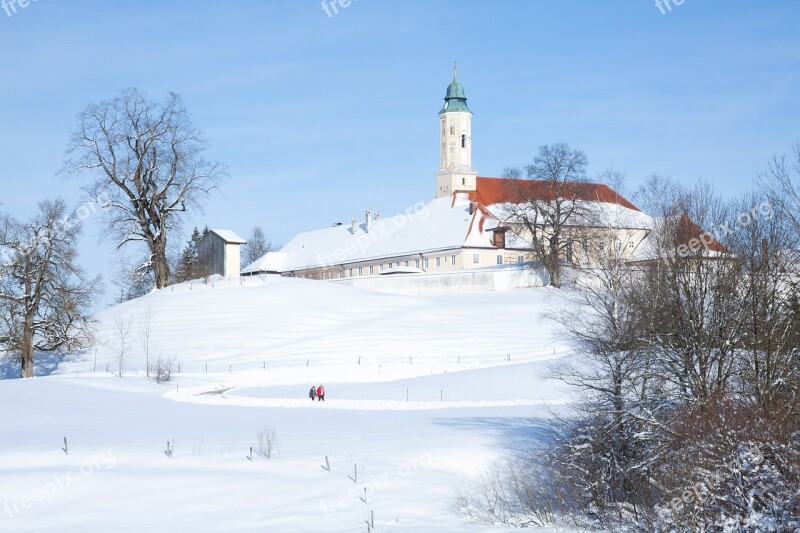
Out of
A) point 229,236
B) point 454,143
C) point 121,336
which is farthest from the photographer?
point 454,143

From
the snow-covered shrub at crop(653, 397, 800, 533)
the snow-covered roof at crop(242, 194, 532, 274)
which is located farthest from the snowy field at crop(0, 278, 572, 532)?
the snow-covered roof at crop(242, 194, 532, 274)

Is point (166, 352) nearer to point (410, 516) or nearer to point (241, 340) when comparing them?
point (241, 340)

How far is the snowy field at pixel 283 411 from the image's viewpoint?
63.4ft

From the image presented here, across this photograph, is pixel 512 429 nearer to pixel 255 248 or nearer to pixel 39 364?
pixel 39 364

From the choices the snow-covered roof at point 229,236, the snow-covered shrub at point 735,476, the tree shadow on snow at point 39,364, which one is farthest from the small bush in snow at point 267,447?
the snow-covered roof at point 229,236

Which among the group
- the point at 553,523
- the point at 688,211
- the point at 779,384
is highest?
the point at 688,211

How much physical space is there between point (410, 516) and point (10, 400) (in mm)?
19023

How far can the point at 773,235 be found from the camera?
24.2 metres

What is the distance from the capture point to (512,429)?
27203 millimetres

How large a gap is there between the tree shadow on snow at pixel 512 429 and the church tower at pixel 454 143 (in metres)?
82.7

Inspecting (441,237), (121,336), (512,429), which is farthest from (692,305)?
(441,237)

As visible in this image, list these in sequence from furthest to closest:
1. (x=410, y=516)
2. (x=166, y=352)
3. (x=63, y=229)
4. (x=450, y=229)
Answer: (x=450, y=229)
(x=166, y=352)
(x=63, y=229)
(x=410, y=516)

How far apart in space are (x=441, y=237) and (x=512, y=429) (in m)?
54.1

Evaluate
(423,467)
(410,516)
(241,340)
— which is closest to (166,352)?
(241,340)
